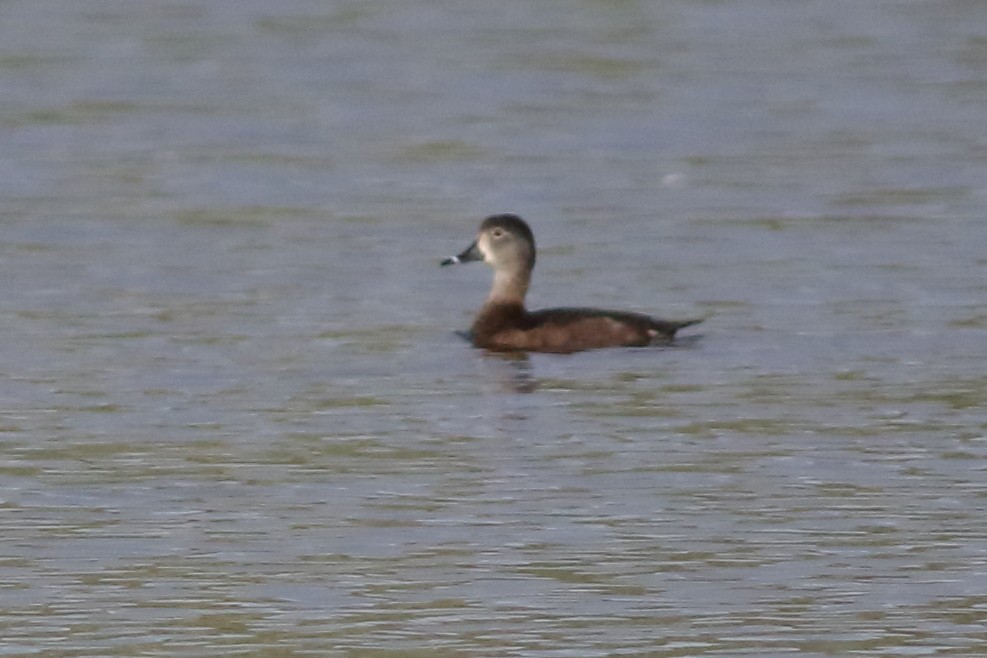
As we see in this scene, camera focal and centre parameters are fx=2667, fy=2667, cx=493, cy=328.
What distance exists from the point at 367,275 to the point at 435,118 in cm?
627

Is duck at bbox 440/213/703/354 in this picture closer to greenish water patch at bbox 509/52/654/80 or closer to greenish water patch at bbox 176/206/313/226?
greenish water patch at bbox 176/206/313/226

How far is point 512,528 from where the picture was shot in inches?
349

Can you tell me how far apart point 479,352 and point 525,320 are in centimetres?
38

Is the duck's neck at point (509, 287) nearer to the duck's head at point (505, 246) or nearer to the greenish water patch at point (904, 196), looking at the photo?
the duck's head at point (505, 246)

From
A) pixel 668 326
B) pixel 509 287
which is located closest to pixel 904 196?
pixel 509 287

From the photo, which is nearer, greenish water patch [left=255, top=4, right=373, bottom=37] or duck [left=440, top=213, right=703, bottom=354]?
duck [left=440, top=213, right=703, bottom=354]

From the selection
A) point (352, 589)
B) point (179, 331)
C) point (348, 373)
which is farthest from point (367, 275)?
point (352, 589)

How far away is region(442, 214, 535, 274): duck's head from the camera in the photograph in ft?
46.1

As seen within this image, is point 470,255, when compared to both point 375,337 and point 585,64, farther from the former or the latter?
point 585,64

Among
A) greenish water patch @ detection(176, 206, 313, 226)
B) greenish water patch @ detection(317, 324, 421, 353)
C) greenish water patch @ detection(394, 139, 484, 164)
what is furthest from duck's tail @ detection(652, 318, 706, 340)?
greenish water patch @ detection(394, 139, 484, 164)

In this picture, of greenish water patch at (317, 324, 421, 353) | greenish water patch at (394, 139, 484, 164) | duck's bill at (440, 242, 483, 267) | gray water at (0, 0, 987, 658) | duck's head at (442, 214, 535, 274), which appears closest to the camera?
gray water at (0, 0, 987, 658)

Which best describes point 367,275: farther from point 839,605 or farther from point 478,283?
point 839,605

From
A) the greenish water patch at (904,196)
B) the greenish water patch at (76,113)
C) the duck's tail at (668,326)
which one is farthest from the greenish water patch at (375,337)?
the greenish water patch at (76,113)

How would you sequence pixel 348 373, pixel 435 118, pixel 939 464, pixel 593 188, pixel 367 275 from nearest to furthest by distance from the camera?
pixel 939 464
pixel 348 373
pixel 367 275
pixel 593 188
pixel 435 118
